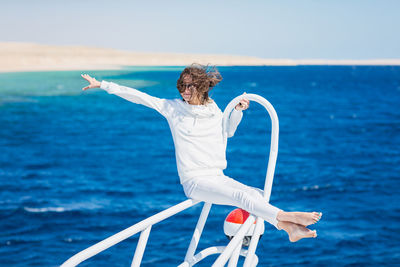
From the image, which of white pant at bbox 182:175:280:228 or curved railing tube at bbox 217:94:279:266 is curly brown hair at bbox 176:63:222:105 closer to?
curved railing tube at bbox 217:94:279:266

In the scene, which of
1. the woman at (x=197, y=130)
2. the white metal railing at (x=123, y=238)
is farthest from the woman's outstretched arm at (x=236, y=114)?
the white metal railing at (x=123, y=238)

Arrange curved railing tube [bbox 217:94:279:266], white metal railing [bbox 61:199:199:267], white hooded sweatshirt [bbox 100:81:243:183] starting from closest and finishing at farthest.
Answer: white metal railing [bbox 61:199:199:267] → curved railing tube [bbox 217:94:279:266] → white hooded sweatshirt [bbox 100:81:243:183]

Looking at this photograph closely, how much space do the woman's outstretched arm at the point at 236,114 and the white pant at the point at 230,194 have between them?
475 millimetres

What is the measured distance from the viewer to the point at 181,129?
3.82m

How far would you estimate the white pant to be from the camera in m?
3.42

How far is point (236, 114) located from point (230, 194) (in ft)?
2.48

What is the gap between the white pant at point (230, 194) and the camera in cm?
342

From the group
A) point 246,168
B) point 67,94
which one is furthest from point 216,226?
point 67,94

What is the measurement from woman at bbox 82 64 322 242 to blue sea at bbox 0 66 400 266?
1592cm

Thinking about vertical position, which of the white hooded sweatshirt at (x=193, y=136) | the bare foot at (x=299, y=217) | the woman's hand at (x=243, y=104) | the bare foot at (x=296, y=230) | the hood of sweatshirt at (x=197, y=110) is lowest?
the bare foot at (x=296, y=230)

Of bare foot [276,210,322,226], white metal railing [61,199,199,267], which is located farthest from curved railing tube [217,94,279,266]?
white metal railing [61,199,199,267]

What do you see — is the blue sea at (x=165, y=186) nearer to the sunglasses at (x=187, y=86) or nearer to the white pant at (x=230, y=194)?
the white pant at (x=230, y=194)

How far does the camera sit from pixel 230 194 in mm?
3533

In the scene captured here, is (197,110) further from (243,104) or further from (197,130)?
(243,104)
